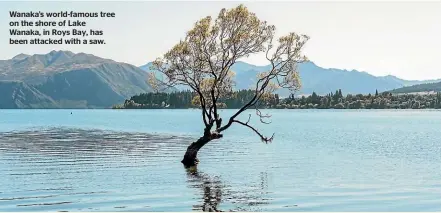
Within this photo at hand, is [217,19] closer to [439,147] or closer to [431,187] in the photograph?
[431,187]

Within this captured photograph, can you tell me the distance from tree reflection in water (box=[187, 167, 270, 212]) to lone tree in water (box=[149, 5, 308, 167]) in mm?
7961

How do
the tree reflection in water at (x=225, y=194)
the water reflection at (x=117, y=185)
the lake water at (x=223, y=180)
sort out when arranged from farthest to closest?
the lake water at (x=223, y=180), the water reflection at (x=117, y=185), the tree reflection in water at (x=225, y=194)

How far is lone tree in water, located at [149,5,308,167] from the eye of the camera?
50.1m

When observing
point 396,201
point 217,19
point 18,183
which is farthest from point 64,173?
point 396,201

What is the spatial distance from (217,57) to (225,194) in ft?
59.6

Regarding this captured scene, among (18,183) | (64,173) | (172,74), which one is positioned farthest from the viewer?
(172,74)

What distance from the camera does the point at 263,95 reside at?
54.2 m

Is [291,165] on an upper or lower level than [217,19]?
lower

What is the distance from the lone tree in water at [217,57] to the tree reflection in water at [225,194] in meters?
7.96

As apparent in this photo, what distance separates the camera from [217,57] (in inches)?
2013

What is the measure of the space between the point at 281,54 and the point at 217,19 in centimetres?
753

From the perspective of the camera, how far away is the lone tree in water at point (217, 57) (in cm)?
5006

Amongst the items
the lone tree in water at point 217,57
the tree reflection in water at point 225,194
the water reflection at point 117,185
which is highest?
the lone tree in water at point 217,57

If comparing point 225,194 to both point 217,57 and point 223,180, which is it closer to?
Answer: point 223,180
